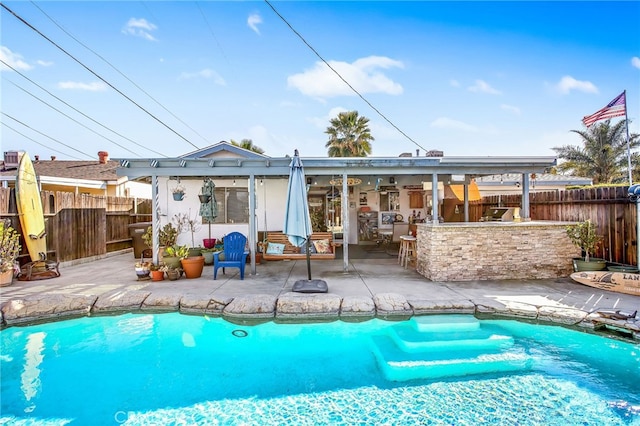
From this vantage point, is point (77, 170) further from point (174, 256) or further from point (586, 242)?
point (586, 242)

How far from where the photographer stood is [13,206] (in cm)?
737

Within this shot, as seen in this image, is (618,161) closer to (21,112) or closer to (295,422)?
(295,422)

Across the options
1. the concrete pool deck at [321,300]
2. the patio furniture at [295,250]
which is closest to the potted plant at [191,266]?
the concrete pool deck at [321,300]

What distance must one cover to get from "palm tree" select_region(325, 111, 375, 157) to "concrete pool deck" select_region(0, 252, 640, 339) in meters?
16.2

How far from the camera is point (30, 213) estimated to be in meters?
7.35

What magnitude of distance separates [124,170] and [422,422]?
7.51 metres

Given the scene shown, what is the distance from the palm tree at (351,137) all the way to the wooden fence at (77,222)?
13913 millimetres

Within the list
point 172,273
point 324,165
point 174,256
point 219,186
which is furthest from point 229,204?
point 324,165

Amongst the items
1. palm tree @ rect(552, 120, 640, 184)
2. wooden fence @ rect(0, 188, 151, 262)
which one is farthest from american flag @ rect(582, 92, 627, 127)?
palm tree @ rect(552, 120, 640, 184)

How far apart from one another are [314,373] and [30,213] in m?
7.55

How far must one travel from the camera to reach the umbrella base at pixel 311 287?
226 inches

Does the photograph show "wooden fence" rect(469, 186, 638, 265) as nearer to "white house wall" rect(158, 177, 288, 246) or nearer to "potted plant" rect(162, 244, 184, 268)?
"white house wall" rect(158, 177, 288, 246)

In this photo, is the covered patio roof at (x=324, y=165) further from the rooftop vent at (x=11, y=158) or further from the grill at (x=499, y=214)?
the rooftop vent at (x=11, y=158)


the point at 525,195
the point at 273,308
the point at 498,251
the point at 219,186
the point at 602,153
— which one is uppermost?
the point at 602,153
